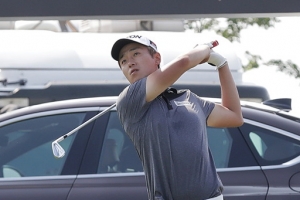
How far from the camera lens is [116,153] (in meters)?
5.29

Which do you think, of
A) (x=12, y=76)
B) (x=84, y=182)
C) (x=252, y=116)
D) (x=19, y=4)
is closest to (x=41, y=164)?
(x=84, y=182)

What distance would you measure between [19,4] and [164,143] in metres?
0.86

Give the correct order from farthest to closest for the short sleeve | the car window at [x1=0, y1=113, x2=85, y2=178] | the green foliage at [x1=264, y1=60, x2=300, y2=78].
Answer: the green foliage at [x1=264, y1=60, x2=300, y2=78], the car window at [x1=0, y1=113, x2=85, y2=178], the short sleeve

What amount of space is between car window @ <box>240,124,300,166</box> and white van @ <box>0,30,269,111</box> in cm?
191

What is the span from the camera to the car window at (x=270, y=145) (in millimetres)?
5160

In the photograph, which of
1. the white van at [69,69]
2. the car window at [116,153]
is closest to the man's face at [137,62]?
the car window at [116,153]

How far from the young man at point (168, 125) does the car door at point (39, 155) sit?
200cm

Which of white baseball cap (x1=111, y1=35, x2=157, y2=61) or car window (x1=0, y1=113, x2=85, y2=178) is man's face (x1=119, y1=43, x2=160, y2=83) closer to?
white baseball cap (x1=111, y1=35, x2=157, y2=61)

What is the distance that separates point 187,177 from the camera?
3113 mm

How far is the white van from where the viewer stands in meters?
7.05

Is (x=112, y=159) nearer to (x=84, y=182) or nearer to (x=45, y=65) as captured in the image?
(x=84, y=182)

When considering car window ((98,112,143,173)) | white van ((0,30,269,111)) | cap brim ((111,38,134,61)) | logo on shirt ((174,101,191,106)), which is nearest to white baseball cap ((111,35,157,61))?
cap brim ((111,38,134,61))

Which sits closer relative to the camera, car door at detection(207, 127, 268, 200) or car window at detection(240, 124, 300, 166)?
car door at detection(207, 127, 268, 200)

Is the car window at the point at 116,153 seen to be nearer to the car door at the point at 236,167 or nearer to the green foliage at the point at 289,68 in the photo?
the car door at the point at 236,167
